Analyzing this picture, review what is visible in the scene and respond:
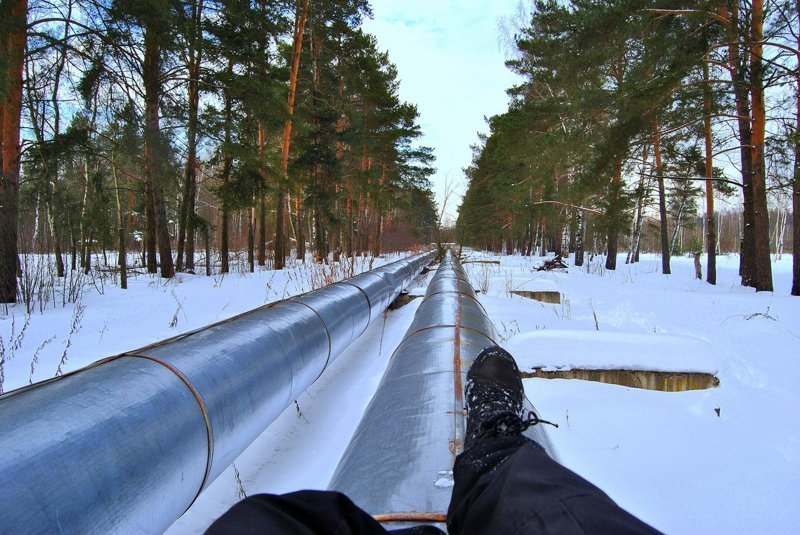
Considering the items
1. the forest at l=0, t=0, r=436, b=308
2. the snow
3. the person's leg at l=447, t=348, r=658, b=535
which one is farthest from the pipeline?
the forest at l=0, t=0, r=436, b=308

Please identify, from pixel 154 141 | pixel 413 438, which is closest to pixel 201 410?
pixel 413 438

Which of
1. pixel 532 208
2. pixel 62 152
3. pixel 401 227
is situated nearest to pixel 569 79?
pixel 532 208

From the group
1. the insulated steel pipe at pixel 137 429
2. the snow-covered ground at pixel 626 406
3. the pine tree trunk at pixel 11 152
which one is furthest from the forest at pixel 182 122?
the insulated steel pipe at pixel 137 429

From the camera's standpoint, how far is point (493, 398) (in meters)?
1.51

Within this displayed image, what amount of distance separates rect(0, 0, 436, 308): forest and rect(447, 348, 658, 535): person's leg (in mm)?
6287

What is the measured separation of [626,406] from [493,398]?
67.4 inches

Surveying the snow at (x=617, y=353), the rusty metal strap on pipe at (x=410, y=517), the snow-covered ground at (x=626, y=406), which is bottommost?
the snow-covered ground at (x=626, y=406)

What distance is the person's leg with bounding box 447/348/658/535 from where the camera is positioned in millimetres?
758

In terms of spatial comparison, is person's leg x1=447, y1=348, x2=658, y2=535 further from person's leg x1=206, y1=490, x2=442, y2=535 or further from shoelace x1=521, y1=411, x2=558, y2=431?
person's leg x1=206, y1=490, x2=442, y2=535

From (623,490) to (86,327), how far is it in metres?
5.29

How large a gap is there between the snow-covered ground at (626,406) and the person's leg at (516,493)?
3.24 feet

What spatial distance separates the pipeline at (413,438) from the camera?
114 cm

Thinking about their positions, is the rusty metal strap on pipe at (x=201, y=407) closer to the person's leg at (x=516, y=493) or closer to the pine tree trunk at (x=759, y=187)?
the person's leg at (x=516, y=493)

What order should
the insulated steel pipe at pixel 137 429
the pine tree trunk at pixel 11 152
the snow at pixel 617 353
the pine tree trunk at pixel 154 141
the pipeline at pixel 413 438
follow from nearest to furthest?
the insulated steel pipe at pixel 137 429, the pipeline at pixel 413 438, the snow at pixel 617 353, the pine tree trunk at pixel 11 152, the pine tree trunk at pixel 154 141
